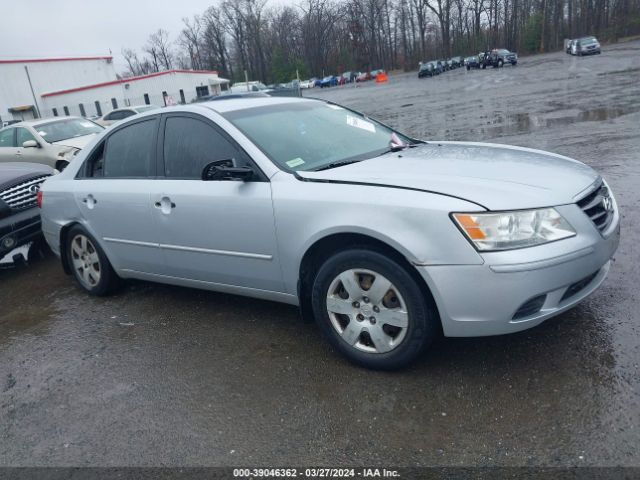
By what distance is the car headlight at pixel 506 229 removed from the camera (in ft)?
9.10

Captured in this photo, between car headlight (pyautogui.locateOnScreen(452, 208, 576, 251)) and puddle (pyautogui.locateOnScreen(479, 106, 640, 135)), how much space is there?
9.04 meters

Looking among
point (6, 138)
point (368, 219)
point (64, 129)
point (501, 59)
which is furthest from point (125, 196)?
point (501, 59)

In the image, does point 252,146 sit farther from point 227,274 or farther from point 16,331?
point 16,331

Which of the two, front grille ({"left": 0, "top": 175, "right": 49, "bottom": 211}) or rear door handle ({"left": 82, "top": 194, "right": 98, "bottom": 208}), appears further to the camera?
front grille ({"left": 0, "top": 175, "right": 49, "bottom": 211})

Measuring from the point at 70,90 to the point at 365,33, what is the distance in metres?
54.1

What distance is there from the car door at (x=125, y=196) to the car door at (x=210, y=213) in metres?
0.14

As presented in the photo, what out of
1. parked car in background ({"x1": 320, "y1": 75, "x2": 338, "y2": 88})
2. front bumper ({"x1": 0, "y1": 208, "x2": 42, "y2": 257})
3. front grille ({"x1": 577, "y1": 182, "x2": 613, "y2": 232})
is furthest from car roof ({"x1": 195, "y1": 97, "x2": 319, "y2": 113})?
parked car in background ({"x1": 320, "y1": 75, "x2": 338, "y2": 88})

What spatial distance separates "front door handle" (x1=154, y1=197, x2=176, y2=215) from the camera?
Answer: 4.04 metres

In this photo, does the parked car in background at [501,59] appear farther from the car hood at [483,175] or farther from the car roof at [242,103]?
the car hood at [483,175]

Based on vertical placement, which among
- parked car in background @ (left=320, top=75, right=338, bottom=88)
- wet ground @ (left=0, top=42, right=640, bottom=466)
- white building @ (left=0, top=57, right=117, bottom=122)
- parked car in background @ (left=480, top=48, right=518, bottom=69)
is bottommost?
parked car in background @ (left=320, top=75, right=338, bottom=88)

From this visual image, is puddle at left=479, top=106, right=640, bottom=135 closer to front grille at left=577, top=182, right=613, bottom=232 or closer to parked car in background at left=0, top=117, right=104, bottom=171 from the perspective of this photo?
front grille at left=577, top=182, right=613, bottom=232

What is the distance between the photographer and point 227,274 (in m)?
3.87

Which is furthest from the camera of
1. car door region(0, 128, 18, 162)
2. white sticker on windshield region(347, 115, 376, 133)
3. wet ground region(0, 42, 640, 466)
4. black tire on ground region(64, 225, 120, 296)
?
car door region(0, 128, 18, 162)

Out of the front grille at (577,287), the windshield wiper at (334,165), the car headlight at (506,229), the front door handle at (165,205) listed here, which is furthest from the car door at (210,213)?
the front grille at (577,287)
